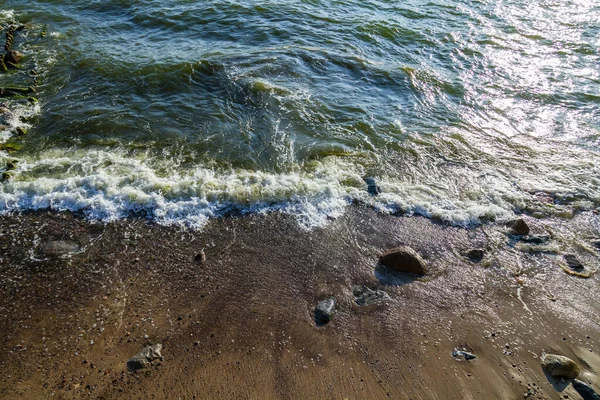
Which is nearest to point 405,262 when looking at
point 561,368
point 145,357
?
point 561,368

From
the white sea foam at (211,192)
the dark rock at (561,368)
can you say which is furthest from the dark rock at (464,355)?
the white sea foam at (211,192)

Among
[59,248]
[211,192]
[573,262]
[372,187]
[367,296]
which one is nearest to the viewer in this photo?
[367,296]

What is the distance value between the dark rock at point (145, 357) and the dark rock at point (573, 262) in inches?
308

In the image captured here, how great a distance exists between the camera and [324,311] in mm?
6332

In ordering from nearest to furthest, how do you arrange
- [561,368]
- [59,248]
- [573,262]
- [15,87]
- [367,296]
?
[561,368], [367,296], [59,248], [573,262], [15,87]

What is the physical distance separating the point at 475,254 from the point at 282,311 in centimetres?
413

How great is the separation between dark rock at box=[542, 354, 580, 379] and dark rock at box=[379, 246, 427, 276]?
234 cm

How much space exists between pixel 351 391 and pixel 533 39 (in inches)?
739

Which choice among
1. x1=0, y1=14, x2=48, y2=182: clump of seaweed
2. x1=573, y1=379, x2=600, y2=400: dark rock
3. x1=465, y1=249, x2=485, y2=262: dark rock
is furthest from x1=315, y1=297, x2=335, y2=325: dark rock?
x1=0, y1=14, x2=48, y2=182: clump of seaweed

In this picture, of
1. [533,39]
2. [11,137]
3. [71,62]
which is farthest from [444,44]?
[11,137]

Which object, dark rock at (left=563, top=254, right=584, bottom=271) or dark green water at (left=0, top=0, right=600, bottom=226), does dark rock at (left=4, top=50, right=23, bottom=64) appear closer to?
dark green water at (left=0, top=0, right=600, bottom=226)

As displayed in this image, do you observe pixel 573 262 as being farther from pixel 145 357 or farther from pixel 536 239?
pixel 145 357

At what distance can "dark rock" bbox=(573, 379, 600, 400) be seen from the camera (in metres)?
5.32

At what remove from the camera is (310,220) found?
8.27 meters
